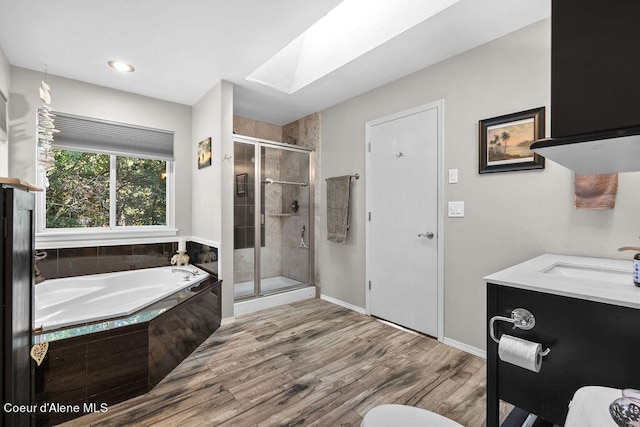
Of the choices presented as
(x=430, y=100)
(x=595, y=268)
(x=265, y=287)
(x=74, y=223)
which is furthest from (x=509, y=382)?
(x=74, y=223)

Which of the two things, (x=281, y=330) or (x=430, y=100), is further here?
(x=281, y=330)

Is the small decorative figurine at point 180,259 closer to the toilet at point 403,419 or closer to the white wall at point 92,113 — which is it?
the white wall at point 92,113

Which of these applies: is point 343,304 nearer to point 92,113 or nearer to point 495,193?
point 495,193

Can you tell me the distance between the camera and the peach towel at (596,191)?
1.71m

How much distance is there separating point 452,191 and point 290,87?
197cm

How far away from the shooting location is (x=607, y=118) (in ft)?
1.63

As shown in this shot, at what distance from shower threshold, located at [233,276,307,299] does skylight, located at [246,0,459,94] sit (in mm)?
2202

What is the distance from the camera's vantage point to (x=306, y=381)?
6.46 ft

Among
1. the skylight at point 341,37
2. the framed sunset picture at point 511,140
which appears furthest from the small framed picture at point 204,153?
the framed sunset picture at point 511,140

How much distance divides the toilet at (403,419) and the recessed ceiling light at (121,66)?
3179 mm

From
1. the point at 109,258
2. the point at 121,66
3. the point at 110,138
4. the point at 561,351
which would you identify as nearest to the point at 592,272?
the point at 561,351

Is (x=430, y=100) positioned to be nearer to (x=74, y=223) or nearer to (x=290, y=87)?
(x=290, y=87)

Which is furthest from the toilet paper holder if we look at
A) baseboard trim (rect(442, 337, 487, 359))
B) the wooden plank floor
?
baseboard trim (rect(442, 337, 487, 359))

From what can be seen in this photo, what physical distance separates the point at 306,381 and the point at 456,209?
1.76 m
